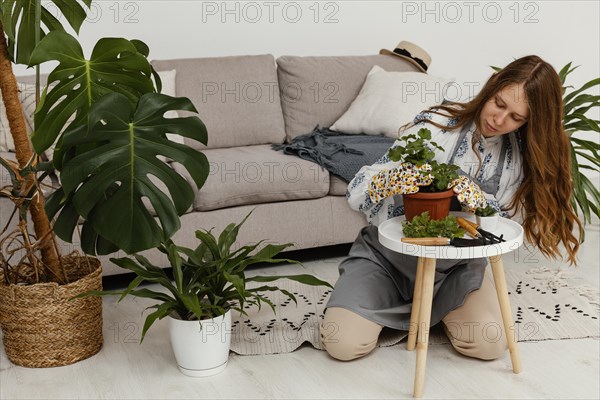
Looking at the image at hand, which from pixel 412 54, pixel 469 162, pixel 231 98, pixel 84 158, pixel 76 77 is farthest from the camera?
pixel 412 54

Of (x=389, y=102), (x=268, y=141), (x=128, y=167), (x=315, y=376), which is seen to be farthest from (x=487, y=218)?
(x=268, y=141)

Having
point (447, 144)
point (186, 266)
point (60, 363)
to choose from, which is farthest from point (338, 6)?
point (60, 363)

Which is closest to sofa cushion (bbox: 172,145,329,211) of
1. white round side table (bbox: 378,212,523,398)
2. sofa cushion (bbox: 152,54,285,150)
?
sofa cushion (bbox: 152,54,285,150)

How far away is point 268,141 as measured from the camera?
3934 mm

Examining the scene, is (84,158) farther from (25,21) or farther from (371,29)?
(371,29)

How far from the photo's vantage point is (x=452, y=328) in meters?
2.59

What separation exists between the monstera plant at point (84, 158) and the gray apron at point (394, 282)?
2.38 ft

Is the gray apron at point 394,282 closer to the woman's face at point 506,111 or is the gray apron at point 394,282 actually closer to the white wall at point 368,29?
the woman's face at point 506,111

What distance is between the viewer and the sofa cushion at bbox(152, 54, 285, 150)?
12.5 feet

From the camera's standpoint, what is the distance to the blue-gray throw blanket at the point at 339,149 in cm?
346

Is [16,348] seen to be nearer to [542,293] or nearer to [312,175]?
[312,175]

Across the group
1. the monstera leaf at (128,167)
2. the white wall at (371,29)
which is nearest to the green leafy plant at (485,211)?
the monstera leaf at (128,167)

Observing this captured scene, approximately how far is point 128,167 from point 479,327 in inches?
48.2

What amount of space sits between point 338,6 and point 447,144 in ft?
7.10
